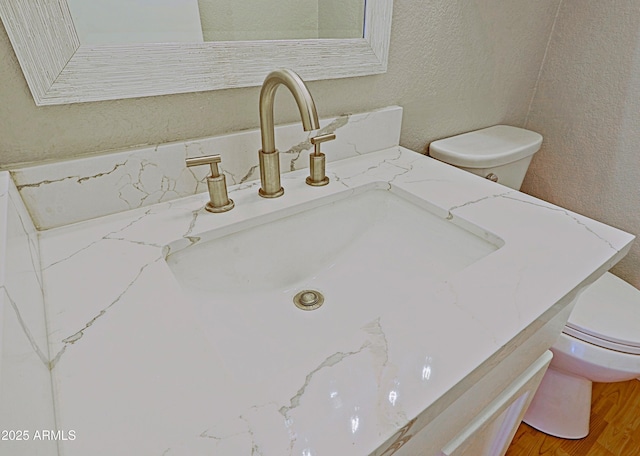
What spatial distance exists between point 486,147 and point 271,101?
0.73 m

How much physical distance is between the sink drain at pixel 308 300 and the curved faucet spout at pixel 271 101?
278mm

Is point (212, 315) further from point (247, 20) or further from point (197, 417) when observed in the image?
point (247, 20)

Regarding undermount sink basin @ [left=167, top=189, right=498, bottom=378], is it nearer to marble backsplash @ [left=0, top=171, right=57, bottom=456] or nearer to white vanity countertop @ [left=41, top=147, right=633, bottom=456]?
white vanity countertop @ [left=41, top=147, right=633, bottom=456]

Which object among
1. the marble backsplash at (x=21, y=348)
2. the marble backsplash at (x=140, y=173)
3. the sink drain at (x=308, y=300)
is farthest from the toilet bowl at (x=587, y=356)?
the marble backsplash at (x=21, y=348)

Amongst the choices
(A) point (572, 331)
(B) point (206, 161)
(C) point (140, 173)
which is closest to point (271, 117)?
(B) point (206, 161)

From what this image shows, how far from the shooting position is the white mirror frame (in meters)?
0.51

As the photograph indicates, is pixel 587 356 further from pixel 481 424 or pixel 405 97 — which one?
pixel 405 97

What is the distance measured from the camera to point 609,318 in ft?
3.29

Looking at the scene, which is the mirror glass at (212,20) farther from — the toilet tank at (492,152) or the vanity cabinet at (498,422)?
the vanity cabinet at (498,422)

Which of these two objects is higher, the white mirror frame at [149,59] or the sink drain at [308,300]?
the white mirror frame at [149,59]

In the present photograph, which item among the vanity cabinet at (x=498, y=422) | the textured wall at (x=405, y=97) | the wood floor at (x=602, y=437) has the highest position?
the textured wall at (x=405, y=97)

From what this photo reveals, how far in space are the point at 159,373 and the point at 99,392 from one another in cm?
6

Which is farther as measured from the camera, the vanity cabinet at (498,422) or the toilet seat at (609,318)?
the toilet seat at (609,318)

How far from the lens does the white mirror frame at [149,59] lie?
506mm
